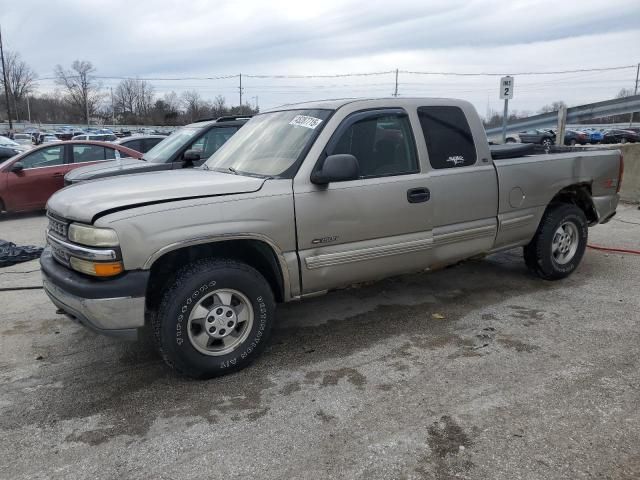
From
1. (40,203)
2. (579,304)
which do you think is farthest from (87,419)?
(40,203)

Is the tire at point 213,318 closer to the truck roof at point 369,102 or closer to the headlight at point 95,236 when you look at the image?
the headlight at point 95,236

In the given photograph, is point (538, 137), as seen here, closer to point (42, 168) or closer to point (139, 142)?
point (139, 142)

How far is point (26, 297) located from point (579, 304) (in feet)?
18.0

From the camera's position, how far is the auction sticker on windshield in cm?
394

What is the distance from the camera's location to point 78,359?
3.88 metres

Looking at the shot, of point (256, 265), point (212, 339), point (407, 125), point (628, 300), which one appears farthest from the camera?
point (628, 300)

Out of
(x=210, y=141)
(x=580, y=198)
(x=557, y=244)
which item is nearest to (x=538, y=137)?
(x=210, y=141)

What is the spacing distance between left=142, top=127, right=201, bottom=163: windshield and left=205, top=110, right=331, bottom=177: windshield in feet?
12.0

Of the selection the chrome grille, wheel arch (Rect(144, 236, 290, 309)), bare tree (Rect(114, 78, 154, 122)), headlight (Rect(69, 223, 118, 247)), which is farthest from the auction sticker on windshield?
bare tree (Rect(114, 78, 154, 122))

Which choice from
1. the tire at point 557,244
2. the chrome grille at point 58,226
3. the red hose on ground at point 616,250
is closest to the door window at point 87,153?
the chrome grille at point 58,226

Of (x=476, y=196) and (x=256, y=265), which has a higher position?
(x=476, y=196)

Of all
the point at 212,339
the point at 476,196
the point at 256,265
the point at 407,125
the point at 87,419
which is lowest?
the point at 87,419

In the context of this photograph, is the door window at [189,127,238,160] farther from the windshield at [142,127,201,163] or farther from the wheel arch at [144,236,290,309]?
the wheel arch at [144,236,290,309]

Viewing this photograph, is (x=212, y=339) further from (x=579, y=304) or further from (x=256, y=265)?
(x=579, y=304)
